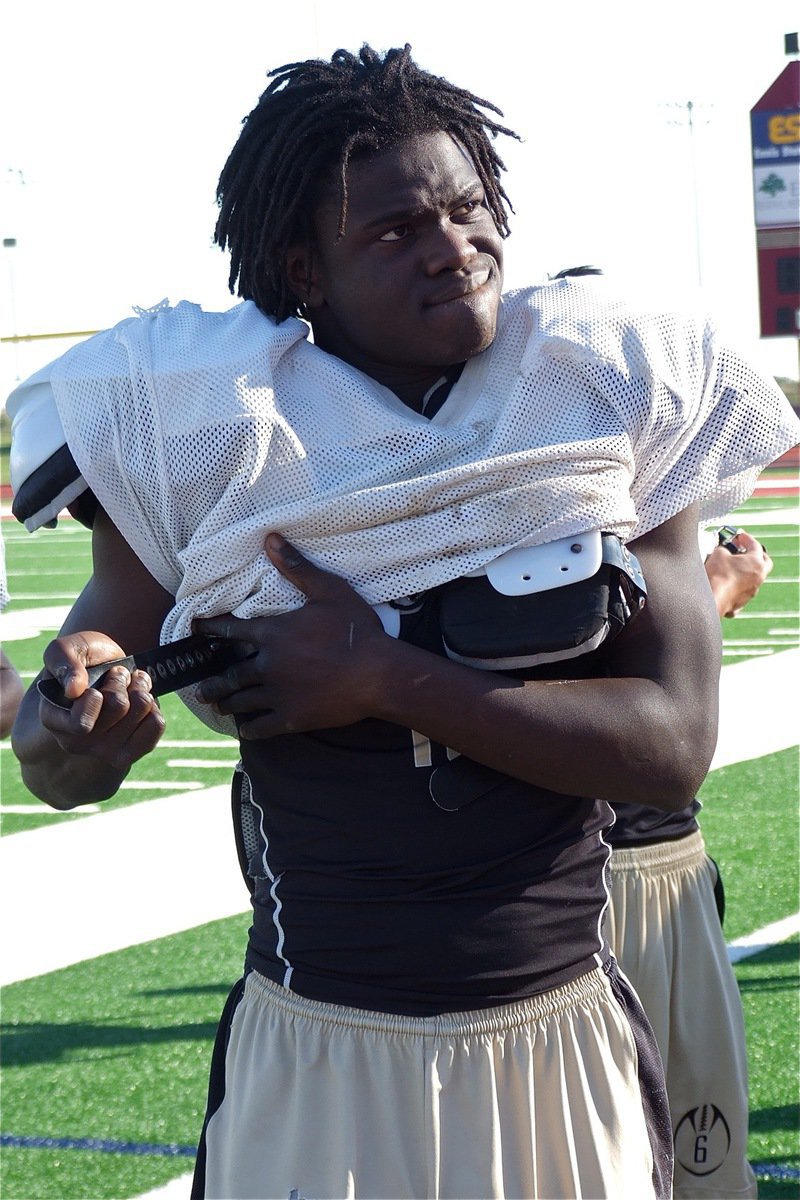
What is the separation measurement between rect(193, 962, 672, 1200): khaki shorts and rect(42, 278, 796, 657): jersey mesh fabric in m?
0.47

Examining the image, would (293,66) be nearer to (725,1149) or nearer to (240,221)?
(240,221)

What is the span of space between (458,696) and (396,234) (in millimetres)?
519

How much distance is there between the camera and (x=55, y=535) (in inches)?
1056

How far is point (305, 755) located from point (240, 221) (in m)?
0.67

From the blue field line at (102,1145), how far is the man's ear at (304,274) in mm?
2382

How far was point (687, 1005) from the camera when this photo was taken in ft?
9.61

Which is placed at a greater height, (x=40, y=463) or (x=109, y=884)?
(x=40, y=463)

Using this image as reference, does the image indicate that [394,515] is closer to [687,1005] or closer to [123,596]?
[123,596]

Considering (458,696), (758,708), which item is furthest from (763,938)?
(758,708)

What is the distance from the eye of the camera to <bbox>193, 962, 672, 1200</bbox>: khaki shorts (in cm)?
166

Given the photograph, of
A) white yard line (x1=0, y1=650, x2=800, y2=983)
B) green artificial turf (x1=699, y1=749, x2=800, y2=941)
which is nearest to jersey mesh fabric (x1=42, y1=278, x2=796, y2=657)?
white yard line (x1=0, y1=650, x2=800, y2=983)

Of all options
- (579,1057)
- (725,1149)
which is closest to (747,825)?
(725,1149)

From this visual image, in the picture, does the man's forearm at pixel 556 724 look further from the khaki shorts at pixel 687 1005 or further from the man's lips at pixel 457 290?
the khaki shorts at pixel 687 1005

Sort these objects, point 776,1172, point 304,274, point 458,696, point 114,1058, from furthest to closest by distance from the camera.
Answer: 1. point 114,1058
2. point 776,1172
3. point 304,274
4. point 458,696
